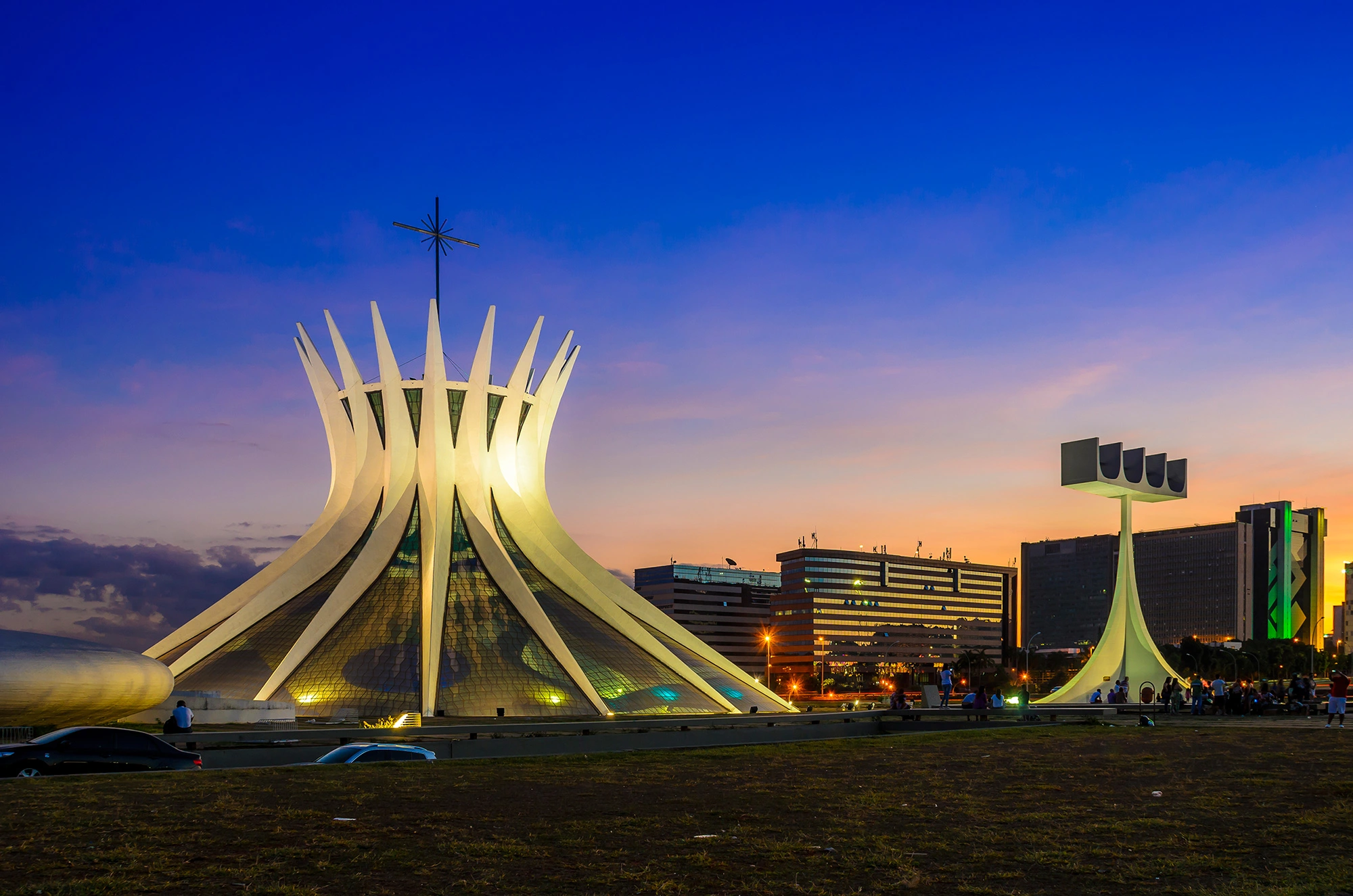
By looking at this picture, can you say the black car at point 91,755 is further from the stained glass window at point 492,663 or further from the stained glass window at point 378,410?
the stained glass window at point 378,410

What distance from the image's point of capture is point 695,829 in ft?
38.4

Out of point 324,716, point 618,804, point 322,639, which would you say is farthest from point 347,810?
point 322,639

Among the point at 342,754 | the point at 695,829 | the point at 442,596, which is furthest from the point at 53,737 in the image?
the point at 442,596

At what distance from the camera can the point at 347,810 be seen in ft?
42.1

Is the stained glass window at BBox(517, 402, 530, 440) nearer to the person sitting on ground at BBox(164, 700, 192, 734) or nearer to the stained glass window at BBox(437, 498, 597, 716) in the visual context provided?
the stained glass window at BBox(437, 498, 597, 716)

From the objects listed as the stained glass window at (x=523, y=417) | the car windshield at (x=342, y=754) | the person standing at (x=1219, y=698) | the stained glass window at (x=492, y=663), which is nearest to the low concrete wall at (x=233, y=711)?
Answer: the stained glass window at (x=492, y=663)

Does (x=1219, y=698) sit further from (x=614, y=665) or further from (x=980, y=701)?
(x=614, y=665)

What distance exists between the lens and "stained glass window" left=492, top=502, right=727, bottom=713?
3859 cm

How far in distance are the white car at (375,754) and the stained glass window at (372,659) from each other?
54.0 feet

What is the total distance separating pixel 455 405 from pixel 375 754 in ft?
90.4

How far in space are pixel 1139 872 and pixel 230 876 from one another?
721 centimetres

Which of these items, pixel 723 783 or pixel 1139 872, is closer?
pixel 1139 872

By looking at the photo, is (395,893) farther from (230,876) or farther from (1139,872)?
(1139,872)

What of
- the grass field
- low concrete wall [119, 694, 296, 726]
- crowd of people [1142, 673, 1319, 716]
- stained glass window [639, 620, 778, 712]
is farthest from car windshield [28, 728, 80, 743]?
crowd of people [1142, 673, 1319, 716]
